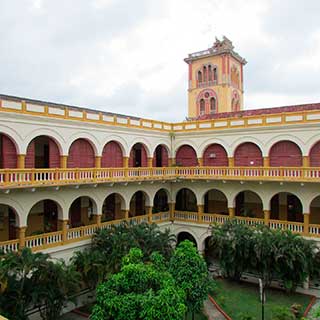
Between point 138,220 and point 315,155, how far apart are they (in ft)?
32.9

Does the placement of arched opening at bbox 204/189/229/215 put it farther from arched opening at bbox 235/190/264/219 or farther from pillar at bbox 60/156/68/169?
pillar at bbox 60/156/68/169

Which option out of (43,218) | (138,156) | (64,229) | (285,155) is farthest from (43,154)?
(285,155)

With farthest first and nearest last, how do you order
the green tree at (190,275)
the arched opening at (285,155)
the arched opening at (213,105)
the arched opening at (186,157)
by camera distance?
the arched opening at (213,105) → the arched opening at (186,157) → the arched opening at (285,155) → the green tree at (190,275)

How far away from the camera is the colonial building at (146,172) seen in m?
14.0

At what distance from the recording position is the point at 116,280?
7.55 metres

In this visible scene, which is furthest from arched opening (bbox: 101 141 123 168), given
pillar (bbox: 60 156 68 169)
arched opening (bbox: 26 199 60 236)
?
Result: arched opening (bbox: 26 199 60 236)

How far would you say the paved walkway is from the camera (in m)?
13.0

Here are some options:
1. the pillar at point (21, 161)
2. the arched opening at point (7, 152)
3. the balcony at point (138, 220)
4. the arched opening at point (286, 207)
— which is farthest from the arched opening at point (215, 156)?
the arched opening at point (7, 152)

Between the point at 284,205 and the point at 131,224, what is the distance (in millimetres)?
8990

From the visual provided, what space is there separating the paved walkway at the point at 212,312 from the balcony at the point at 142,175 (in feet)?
21.9

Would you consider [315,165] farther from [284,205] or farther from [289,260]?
[289,260]

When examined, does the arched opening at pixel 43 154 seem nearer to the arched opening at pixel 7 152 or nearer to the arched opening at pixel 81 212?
the arched opening at pixel 7 152

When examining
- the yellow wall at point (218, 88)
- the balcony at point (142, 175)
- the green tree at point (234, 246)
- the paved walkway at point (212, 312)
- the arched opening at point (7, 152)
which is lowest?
the paved walkway at point (212, 312)

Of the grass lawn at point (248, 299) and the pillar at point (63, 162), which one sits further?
the pillar at point (63, 162)
